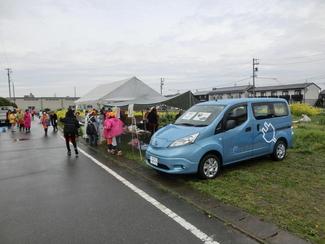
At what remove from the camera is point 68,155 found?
11711 millimetres

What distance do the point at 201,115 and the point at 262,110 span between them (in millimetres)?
1755

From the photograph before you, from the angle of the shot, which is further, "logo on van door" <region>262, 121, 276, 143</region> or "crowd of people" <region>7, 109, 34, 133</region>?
"crowd of people" <region>7, 109, 34, 133</region>

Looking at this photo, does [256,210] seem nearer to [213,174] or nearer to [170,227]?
[170,227]

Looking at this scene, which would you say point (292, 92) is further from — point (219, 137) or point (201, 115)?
point (219, 137)

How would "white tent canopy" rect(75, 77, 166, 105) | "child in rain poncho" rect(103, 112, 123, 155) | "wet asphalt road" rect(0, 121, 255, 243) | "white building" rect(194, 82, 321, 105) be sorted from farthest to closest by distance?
"white building" rect(194, 82, 321, 105) → "white tent canopy" rect(75, 77, 166, 105) → "child in rain poncho" rect(103, 112, 123, 155) → "wet asphalt road" rect(0, 121, 255, 243)

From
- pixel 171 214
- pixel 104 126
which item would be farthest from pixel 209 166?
pixel 104 126

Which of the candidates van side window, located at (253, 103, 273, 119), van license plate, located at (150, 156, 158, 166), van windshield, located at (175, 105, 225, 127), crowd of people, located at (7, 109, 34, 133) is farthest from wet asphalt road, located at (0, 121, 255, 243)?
crowd of people, located at (7, 109, 34, 133)

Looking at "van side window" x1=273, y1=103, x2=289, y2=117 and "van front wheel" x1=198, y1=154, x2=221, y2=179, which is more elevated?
Result: "van side window" x1=273, y1=103, x2=289, y2=117

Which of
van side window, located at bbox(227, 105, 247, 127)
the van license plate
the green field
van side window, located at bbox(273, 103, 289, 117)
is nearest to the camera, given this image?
the green field

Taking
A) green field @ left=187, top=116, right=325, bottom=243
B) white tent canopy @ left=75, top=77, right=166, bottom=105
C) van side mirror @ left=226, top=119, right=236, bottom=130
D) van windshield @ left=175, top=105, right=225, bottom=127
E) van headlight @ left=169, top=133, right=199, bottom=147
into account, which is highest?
white tent canopy @ left=75, top=77, right=166, bottom=105

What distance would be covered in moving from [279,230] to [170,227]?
1.46 meters

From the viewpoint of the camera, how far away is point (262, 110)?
28.0ft

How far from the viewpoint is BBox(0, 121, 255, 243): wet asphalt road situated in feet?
14.3

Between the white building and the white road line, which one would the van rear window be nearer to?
the white road line
